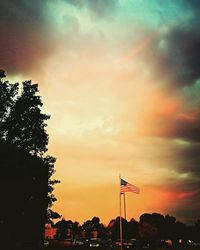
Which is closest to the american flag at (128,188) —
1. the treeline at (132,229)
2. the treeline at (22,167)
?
the treeline at (22,167)

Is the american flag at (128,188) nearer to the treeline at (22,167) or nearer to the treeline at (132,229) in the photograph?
the treeline at (22,167)

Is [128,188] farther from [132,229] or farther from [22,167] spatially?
[132,229]

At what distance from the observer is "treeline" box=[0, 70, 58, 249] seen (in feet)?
119

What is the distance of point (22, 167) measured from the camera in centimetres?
3694

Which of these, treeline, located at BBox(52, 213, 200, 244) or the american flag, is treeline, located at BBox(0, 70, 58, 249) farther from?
treeline, located at BBox(52, 213, 200, 244)

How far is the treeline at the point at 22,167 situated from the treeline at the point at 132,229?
100257 mm

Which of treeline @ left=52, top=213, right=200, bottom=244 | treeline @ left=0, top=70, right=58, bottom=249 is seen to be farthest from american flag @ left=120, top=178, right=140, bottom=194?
treeline @ left=52, top=213, right=200, bottom=244

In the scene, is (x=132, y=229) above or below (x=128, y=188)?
above

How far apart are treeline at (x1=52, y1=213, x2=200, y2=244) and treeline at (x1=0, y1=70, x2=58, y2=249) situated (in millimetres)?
100257

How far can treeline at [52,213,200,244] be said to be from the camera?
454 ft

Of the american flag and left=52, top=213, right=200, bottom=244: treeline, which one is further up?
left=52, top=213, right=200, bottom=244: treeline

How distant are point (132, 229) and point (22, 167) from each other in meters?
111

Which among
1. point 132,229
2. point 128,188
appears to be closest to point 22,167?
point 128,188

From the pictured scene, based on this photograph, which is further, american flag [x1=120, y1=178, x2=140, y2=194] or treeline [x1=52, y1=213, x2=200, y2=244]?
treeline [x1=52, y1=213, x2=200, y2=244]
